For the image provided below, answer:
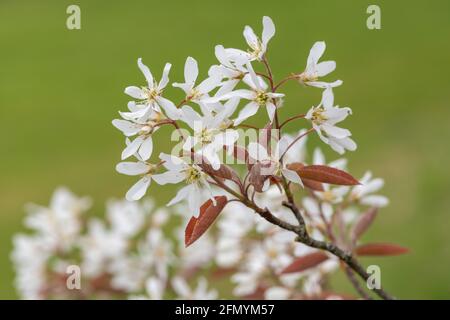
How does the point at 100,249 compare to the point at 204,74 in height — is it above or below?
below

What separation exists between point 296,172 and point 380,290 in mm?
320

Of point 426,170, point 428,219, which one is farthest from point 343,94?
point 428,219

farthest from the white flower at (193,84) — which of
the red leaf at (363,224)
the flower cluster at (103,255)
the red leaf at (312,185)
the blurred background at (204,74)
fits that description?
the blurred background at (204,74)

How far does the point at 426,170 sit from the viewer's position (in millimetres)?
3414

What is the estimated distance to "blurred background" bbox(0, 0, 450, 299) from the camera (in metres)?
3.34

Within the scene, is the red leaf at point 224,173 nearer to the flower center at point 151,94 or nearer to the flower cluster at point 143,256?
the flower center at point 151,94

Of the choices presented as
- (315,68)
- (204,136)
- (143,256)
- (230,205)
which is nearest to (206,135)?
(204,136)

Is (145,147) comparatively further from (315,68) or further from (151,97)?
(315,68)

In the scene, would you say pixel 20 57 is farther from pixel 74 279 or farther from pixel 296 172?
pixel 296 172

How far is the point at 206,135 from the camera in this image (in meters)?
1.01

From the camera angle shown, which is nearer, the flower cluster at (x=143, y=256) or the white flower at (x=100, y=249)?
the flower cluster at (x=143, y=256)

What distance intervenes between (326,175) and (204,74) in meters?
3.64

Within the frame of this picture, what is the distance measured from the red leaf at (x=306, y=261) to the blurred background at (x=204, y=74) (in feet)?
4.85

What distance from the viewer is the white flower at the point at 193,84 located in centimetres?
106
